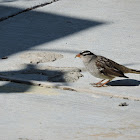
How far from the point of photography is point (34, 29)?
10.1 metres

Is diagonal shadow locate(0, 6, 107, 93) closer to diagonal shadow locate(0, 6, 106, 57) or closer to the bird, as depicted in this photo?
diagonal shadow locate(0, 6, 106, 57)

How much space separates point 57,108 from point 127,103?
94 cm

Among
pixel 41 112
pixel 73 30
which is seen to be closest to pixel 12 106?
pixel 41 112

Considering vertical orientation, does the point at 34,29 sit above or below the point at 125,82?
above

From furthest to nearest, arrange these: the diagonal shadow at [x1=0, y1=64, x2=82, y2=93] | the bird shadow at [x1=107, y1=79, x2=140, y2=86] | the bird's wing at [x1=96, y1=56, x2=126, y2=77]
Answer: the bird shadow at [x1=107, y1=79, x2=140, y2=86]
the bird's wing at [x1=96, y1=56, x2=126, y2=77]
the diagonal shadow at [x1=0, y1=64, x2=82, y2=93]

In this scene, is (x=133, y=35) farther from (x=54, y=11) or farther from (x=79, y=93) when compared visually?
(x=79, y=93)

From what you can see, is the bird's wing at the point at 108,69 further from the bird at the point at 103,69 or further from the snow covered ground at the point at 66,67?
the snow covered ground at the point at 66,67

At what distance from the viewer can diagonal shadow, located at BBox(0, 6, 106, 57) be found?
902 cm

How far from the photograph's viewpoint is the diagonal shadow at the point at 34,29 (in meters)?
9.02

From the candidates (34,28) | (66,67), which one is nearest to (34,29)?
(34,28)

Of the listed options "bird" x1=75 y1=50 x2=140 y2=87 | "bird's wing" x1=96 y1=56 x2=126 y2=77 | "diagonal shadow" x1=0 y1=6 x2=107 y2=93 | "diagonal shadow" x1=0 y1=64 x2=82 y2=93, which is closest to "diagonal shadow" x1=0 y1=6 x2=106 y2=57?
"diagonal shadow" x1=0 y1=6 x2=107 y2=93

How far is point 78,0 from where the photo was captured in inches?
501

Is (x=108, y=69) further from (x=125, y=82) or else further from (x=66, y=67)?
(x=66, y=67)

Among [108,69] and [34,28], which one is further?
[34,28]
